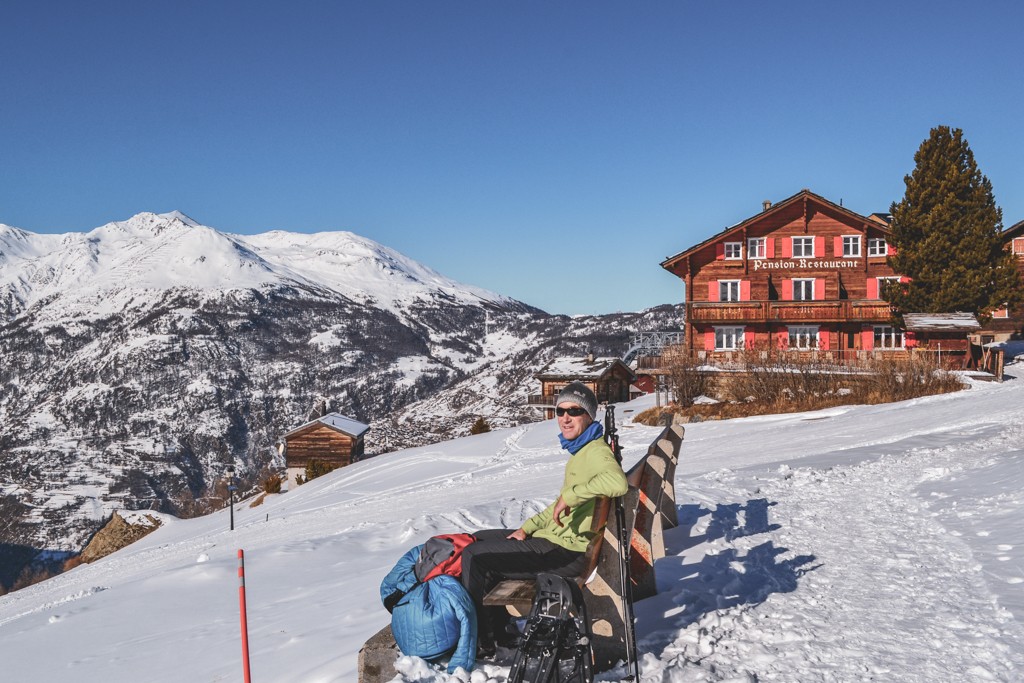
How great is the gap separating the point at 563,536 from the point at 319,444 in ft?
194

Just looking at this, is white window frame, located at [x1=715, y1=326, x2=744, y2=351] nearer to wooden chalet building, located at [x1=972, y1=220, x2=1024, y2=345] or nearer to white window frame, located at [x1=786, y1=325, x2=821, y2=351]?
white window frame, located at [x1=786, y1=325, x2=821, y2=351]

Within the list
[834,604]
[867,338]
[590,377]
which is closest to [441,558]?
[834,604]

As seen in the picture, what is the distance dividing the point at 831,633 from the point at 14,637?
9856mm

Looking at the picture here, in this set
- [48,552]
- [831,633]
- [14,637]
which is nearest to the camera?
[831,633]

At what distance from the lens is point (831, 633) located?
578 cm

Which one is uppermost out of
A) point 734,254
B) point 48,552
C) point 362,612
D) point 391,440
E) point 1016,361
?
point 734,254

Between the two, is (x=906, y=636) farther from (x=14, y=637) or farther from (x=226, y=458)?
(x=226, y=458)

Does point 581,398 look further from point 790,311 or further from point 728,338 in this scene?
point 728,338

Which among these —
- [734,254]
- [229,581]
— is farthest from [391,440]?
[229,581]

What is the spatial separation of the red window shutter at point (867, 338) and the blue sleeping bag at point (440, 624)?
38.4 metres

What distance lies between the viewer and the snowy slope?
543 centimetres

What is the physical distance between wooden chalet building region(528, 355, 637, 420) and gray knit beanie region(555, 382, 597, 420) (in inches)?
2021

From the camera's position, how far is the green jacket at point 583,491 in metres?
4.92

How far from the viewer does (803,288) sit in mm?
41906
